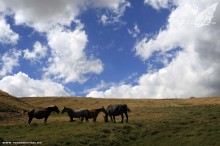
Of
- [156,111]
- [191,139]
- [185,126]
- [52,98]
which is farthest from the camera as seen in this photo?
[52,98]

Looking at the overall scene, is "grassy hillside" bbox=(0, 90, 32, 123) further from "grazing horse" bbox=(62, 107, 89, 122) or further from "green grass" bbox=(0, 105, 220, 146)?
"green grass" bbox=(0, 105, 220, 146)

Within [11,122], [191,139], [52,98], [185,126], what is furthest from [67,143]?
[52,98]

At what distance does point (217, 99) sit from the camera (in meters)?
85.9

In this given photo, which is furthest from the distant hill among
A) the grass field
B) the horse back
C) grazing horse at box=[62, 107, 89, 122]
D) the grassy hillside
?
the horse back

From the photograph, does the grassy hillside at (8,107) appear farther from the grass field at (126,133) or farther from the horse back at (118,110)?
the horse back at (118,110)

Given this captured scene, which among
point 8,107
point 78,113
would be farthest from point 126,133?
point 8,107

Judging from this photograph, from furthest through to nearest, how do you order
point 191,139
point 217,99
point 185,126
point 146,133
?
point 217,99 < point 185,126 < point 146,133 < point 191,139

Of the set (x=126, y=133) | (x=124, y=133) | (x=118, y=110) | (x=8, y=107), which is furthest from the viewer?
(x=8, y=107)

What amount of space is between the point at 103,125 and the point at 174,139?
8094 mm

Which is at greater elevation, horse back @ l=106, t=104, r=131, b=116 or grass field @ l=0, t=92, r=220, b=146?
horse back @ l=106, t=104, r=131, b=116

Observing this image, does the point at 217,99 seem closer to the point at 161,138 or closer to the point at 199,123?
the point at 199,123

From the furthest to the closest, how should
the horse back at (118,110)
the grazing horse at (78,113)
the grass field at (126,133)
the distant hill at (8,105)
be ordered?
the distant hill at (8,105)
the grazing horse at (78,113)
the horse back at (118,110)
the grass field at (126,133)

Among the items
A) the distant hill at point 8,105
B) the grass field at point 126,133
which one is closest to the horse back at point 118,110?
the grass field at point 126,133

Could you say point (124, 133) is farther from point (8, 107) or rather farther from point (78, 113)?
point (8, 107)
